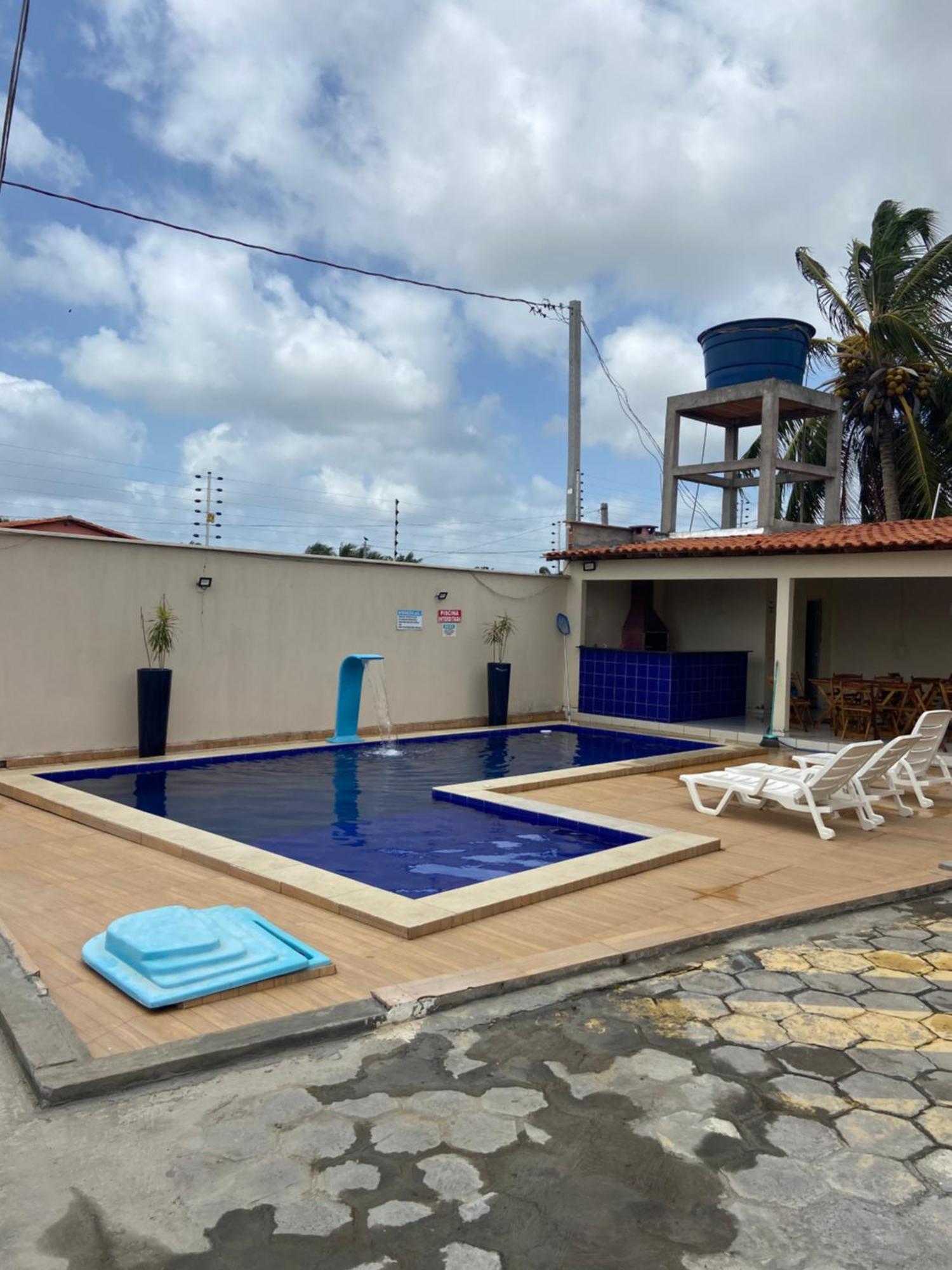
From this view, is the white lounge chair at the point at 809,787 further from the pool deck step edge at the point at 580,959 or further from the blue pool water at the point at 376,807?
the pool deck step edge at the point at 580,959

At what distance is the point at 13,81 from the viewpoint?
8.00 metres

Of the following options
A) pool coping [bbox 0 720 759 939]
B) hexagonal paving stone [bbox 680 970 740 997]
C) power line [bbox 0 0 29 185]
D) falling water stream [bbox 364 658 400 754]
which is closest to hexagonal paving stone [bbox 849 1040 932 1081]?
hexagonal paving stone [bbox 680 970 740 997]

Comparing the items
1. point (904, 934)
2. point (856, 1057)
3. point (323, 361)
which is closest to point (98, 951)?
point (856, 1057)

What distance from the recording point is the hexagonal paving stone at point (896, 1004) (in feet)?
14.5

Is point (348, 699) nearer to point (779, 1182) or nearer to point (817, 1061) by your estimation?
point (817, 1061)

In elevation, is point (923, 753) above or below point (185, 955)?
above

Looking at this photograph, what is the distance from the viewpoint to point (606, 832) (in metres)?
8.19

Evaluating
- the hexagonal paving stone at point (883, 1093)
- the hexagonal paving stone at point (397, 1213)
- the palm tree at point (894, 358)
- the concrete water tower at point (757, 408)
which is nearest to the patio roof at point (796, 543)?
the concrete water tower at point (757, 408)

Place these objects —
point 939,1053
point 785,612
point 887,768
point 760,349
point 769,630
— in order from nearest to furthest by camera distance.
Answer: point 939,1053
point 887,768
point 785,612
point 760,349
point 769,630

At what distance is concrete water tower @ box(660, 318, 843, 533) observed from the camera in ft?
56.1

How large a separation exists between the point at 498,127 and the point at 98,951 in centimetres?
1154

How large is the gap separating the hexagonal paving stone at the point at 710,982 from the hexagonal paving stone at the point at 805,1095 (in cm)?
86

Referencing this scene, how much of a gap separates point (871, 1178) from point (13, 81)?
30.8ft

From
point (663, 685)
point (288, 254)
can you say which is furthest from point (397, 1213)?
point (288, 254)
